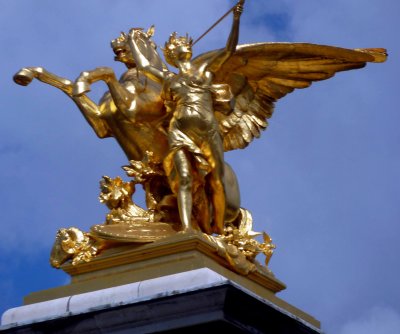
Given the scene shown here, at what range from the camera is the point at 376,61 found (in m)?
15.4

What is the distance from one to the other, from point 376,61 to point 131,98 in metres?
2.81

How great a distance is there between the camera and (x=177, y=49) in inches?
591

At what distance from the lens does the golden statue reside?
14516 millimetres

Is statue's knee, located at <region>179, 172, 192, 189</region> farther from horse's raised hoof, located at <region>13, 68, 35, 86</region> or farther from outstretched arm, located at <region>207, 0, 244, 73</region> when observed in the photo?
horse's raised hoof, located at <region>13, 68, 35, 86</region>

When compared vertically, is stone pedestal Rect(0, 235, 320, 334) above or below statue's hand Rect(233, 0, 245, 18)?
below

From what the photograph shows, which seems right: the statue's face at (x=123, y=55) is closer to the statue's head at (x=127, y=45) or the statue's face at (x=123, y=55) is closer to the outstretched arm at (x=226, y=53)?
the statue's head at (x=127, y=45)

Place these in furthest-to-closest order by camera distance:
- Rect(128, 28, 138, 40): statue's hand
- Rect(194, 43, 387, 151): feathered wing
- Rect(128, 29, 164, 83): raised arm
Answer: Rect(128, 28, 138, 40): statue's hand < Rect(194, 43, 387, 151): feathered wing < Rect(128, 29, 164, 83): raised arm

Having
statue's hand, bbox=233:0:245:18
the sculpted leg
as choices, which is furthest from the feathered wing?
the sculpted leg

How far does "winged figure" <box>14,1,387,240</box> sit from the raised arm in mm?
11

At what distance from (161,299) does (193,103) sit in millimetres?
2547

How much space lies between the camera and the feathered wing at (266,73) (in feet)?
50.6

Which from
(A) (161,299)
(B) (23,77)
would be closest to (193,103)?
(B) (23,77)

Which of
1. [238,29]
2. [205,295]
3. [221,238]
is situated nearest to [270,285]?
[221,238]

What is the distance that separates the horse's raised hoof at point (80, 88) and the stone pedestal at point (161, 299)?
6.34 ft
